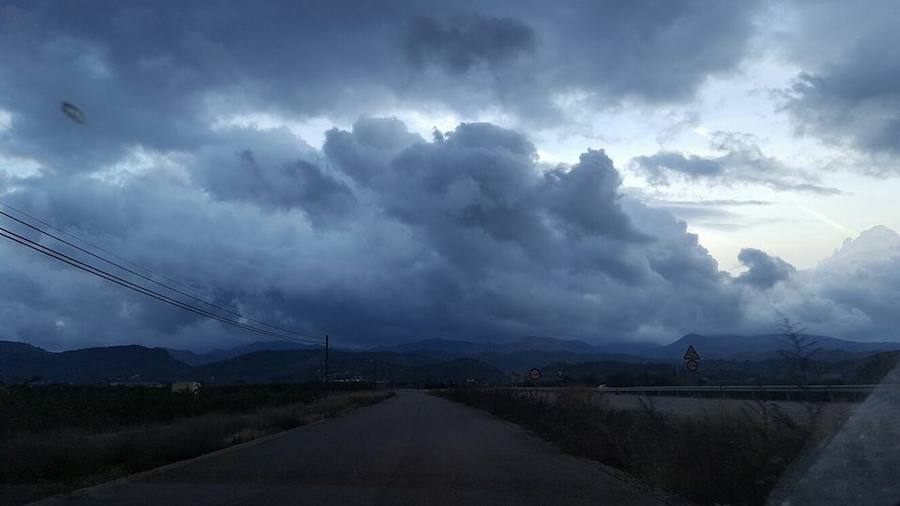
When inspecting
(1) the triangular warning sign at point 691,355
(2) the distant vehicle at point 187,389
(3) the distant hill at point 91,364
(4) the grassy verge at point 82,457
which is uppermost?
(3) the distant hill at point 91,364

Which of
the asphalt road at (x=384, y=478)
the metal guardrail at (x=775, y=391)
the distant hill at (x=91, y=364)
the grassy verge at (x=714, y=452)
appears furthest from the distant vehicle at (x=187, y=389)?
the distant hill at (x=91, y=364)

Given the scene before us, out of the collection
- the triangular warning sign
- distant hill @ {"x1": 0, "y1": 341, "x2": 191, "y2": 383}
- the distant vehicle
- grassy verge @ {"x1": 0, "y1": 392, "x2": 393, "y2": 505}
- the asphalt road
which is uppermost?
distant hill @ {"x1": 0, "y1": 341, "x2": 191, "y2": 383}

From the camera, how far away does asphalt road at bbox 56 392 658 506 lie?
13703 millimetres

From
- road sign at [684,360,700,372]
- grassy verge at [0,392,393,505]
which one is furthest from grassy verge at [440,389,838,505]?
grassy verge at [0,392,393,505]

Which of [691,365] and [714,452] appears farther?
[691,365]

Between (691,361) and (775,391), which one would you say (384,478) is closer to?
(691,361)

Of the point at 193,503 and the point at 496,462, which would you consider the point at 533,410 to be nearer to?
the point at 496,462

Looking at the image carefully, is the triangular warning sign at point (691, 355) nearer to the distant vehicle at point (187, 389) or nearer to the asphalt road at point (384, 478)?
the asphalt road at point (384, 478)

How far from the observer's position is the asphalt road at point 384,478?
45.0 ft

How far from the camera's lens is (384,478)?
645 inches

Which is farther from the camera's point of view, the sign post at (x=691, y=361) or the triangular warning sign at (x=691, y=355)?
the triangular warning sign at (x=691, y=355)

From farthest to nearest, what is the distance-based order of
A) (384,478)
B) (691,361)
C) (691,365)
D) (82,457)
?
(691,361)
(691,365)
(82,457)
(384,478)

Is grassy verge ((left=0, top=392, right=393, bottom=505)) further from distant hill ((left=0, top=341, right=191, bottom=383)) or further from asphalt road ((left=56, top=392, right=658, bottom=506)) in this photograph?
distant hill ((left=0, top=341, right=191, bottom=383))

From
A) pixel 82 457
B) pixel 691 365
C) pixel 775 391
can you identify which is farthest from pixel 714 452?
pixel 775 391
